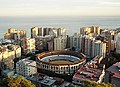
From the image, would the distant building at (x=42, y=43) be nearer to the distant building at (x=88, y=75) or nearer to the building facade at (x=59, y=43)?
the building facade at (x=59, y=43)

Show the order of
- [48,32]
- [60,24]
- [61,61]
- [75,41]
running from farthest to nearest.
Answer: [60,24], [48,32], [75,41], [61,61]

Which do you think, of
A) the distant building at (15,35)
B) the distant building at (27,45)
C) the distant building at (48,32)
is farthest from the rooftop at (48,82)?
the distant building at (15,35)

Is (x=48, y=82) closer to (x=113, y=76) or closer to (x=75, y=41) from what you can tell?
(x=113, y=76)

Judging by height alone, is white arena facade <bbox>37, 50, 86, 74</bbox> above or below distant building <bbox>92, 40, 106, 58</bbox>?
below

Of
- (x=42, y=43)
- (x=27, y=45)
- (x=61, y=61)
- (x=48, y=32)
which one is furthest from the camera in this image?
(x=48, y=32)

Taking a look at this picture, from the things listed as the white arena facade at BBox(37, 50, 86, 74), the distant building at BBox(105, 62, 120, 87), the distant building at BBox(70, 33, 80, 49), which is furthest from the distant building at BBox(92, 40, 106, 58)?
the distant building at BBox(105, 62, 120, 87)

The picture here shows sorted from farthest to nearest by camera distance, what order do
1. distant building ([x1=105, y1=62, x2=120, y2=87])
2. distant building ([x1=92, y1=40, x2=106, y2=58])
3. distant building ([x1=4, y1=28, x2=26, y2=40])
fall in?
distant building ([x1=4, y1=28, x2=26, y2=40]) → distant building ([x1=92, y1=40, x2=106, y2=58]) → distant building ([x1=105, y1=62, x2=120, y2=87])

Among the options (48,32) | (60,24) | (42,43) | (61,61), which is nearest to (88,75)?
(61,61)

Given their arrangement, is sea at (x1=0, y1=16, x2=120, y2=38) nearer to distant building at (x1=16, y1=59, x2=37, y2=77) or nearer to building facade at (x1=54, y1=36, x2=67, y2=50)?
building facade at (x1=54, y1=36, x2=67, y2=50)
